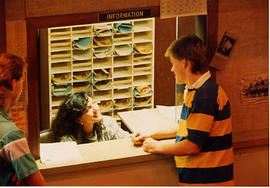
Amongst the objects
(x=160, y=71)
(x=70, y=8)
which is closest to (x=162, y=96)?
(x=160, y=71)

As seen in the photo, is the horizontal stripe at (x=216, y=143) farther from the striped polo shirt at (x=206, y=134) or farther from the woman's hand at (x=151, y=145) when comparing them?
the woman's hand at (x=151, y=145)

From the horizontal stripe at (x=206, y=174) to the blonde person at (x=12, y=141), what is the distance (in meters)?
1.01

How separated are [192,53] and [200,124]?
421 millimetres

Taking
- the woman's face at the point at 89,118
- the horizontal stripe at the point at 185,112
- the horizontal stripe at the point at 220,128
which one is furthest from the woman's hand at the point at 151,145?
the woman's face at the point at 89,118

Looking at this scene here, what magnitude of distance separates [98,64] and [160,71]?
0.63 metres

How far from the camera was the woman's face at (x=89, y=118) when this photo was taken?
4.01 m

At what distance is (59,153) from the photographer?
10.5 feet

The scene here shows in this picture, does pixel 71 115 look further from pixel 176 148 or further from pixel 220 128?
pixel 220 128

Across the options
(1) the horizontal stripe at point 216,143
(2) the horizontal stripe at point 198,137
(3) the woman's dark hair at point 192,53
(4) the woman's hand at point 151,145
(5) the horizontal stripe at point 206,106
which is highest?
(3) the woman's dark hair at point 192,53

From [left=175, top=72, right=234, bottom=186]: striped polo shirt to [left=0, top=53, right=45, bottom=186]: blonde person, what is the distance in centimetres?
→ 98

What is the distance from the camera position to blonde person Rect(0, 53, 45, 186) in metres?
2.33

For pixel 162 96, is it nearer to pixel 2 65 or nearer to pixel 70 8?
pixel 70 8

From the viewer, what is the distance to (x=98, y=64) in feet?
16.0

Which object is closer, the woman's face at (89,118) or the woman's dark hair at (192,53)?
the woman's dark hair at (192,53)
